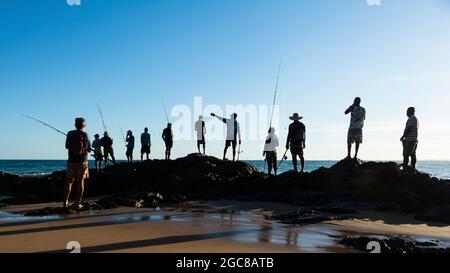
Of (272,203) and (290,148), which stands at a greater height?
(290,148)

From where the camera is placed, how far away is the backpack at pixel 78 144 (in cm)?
878

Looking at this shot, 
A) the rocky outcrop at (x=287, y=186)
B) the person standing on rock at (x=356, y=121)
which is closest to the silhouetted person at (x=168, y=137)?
the rocky outcrop at (x=287, y=186)

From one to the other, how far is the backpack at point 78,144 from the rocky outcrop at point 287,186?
1.97m

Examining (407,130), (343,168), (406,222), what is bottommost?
(406,222)

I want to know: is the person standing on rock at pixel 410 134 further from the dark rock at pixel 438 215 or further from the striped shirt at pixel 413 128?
the dark rock at pixel 438 215

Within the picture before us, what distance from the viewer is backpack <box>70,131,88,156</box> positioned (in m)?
8.78

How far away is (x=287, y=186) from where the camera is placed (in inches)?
503

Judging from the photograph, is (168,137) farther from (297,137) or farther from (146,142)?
(297,137)

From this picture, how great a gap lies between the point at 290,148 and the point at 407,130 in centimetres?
341

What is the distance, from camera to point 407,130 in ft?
38.8

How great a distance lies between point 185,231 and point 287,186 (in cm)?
702

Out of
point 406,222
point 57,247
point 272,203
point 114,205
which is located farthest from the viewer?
point 272,203
